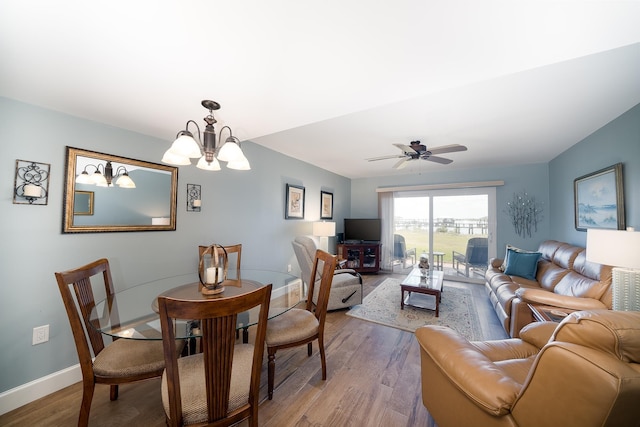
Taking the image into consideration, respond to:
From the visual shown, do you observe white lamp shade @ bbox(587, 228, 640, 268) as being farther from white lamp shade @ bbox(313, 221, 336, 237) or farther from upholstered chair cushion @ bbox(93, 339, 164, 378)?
upholstered chair cushion @ bbox(93, 339, 164, 378)

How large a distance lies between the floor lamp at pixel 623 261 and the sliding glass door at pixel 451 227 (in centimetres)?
310

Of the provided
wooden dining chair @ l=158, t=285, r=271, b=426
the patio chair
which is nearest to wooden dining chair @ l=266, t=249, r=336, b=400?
wooden dining chair @ l=158, t=285, r=271, b=426

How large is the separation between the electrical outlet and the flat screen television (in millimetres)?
4865

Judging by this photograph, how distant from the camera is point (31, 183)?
166cm

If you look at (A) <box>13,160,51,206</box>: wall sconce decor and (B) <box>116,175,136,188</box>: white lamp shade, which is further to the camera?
(B) <box>116,175,136,188</box>: white lamp shade

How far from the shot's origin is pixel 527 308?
213 centimetres

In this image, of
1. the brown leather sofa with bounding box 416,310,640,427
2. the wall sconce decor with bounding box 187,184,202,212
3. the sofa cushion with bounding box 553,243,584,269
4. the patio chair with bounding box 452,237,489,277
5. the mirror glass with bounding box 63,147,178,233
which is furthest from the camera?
the patio chair with bounding box 452,237,489,277

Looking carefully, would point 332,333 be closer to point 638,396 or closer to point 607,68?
point 638,396

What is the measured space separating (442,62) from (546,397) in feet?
5.13

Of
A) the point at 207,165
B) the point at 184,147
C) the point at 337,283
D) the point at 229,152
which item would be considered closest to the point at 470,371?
the point at 229,152

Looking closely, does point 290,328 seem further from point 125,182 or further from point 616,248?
point 616,248

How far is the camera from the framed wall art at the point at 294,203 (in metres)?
3.90

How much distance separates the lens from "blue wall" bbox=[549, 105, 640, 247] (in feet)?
7.08

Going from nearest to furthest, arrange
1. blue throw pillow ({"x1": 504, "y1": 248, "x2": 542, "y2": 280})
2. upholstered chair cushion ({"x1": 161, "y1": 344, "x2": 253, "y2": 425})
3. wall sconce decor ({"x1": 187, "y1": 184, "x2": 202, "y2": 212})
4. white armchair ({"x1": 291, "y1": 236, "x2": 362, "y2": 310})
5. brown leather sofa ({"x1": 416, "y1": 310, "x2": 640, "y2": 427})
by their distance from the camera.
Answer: brown leather sofa ({"x1": 416, "y1": 310, "x2": 640, "y2": 427}) → upholstered chair cushion ({"x1": 161, "y1": 344, "x2": 253, "y2": 425}) → wall sconce decor ({"x1": 187, "y1": 184, "x2": 202, "y2": 212}) → white armchair ({"x1": 291, "y1": 236, "x2": 362, "y2": 310}) → blue throw pillow ({"x1": 504, "y1": 248, "x2": 542, "y2": 280})
